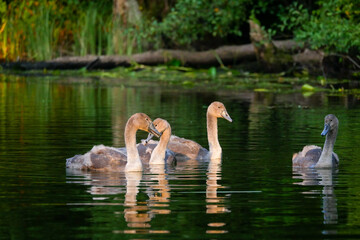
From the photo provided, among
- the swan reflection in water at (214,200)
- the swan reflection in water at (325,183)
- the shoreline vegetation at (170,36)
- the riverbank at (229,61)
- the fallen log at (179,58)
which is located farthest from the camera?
the fallen log at (179,58)

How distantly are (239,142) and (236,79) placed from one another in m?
15.0

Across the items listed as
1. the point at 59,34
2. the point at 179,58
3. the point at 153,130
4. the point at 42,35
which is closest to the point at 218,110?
the point at 153,130

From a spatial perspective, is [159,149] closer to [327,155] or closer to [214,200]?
[327,155]

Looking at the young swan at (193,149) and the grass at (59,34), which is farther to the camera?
the grass at (59,34)

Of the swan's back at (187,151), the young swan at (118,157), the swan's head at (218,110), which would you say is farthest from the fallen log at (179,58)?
the young swan at (118,157)

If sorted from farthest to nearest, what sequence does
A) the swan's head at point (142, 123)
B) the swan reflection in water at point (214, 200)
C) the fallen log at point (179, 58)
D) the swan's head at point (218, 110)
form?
1. the fallen log at point (179, 58)
2. the swan's head at point (218, 110)
3. the swan's head at point (142, 123)
4. the swan reflection in water at point (214, 200)

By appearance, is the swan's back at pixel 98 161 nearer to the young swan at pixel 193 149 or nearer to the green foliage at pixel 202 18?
the young swan at pixel 193 149

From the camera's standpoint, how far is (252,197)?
9578 mm

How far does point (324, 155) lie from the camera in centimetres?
1199

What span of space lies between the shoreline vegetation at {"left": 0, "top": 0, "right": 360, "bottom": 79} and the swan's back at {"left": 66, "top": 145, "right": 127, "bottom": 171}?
15.0m

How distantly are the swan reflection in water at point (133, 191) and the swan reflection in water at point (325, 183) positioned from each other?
60.7 inches

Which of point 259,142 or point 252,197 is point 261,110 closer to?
point 259,142

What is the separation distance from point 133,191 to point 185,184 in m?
0.78

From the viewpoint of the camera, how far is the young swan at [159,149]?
1268 cm
